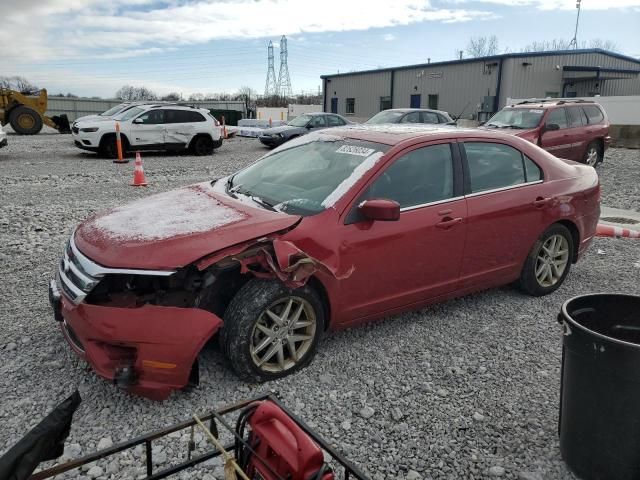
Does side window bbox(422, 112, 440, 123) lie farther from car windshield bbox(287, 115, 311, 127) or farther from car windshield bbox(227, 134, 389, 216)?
car windshield bbox(227, 134, 389, 216)

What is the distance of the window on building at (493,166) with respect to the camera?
4270 mm

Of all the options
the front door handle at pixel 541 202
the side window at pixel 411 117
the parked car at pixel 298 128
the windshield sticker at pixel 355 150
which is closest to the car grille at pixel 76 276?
the windshield sticker at pixel 355 150

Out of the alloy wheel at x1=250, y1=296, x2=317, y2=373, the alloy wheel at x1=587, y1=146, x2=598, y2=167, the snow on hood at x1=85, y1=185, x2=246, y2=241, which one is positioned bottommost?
the alloy wheel at x1=250, y1=296, x2=317, y2=373

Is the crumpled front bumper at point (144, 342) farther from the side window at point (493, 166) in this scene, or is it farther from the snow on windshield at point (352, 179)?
the side window at point (493, 166)

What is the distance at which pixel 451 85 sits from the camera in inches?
1298

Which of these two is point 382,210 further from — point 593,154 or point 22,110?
point 22,110

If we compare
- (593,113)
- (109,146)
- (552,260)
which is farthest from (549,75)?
(552,260)

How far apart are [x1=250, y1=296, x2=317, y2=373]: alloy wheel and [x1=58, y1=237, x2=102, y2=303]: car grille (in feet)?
3.15

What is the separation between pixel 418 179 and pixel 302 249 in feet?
3.92

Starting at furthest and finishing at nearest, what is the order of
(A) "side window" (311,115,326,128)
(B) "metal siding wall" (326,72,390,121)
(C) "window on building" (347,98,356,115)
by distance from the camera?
(C) "window on building" (347,98,356,115), (B) "metal siding wall" (326,72,390,121), (A) "side window" (311,115,326,128)

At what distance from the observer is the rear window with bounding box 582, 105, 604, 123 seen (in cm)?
1331

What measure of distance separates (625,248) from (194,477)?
613 centimetres

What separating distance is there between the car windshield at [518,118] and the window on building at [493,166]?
8.54 m

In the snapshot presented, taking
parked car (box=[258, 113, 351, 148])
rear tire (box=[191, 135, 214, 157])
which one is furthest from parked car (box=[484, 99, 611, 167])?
rear tire (box=[191, 135, 214, 157])
